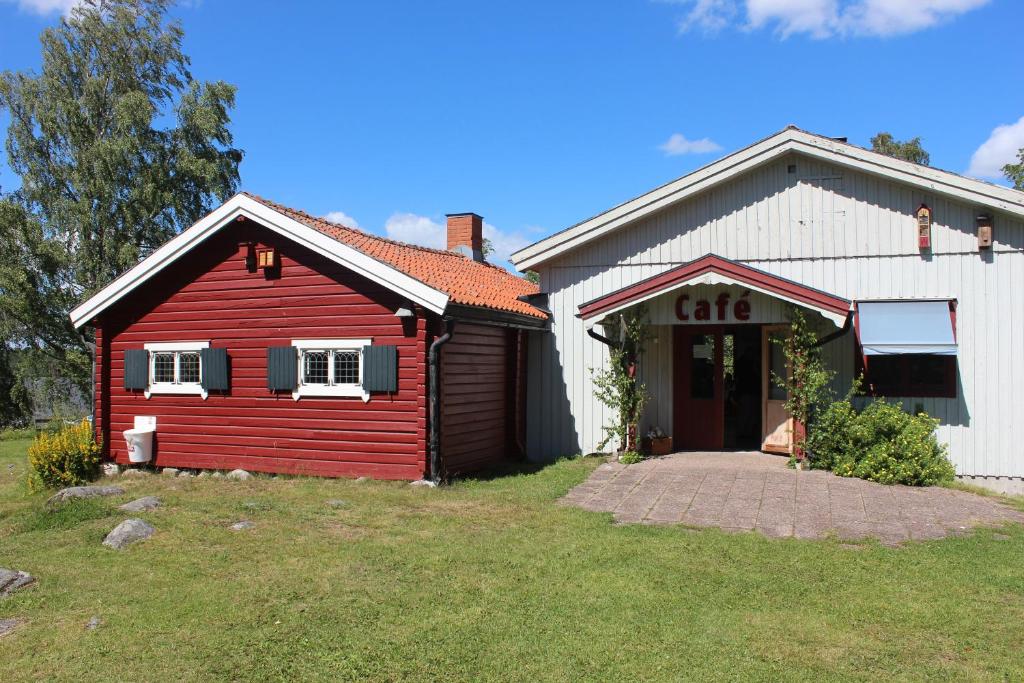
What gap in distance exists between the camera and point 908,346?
1293cm

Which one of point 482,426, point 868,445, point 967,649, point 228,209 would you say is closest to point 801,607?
point 967,649

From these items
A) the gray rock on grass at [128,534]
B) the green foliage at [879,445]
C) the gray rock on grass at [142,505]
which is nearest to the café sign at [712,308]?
the green foliage at [879,445]

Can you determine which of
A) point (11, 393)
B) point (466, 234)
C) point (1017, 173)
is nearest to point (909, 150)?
point (1017, 173)

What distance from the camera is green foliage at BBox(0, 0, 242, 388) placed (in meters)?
27.2

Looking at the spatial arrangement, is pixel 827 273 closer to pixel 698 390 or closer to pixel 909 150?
pixel 698 390

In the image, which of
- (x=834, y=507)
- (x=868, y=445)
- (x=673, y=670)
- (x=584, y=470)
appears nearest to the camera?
(x=673, y=670)

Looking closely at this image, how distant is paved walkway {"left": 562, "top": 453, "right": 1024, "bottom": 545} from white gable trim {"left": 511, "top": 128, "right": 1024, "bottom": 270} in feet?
15.4

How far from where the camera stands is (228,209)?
13.7 m

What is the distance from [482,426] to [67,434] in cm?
755

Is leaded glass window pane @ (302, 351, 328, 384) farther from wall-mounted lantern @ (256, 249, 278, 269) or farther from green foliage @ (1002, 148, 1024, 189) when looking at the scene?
green foliage @ (1002, 148, 1024, 189)

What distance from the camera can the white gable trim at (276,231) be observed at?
12.1 metres

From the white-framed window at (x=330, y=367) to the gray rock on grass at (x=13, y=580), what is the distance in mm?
5709

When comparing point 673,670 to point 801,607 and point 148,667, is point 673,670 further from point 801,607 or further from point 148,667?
point 148,667

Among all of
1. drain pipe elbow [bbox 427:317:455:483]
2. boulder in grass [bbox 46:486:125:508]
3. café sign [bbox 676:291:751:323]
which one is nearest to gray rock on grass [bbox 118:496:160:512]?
boulder in grass [bbox 46:486:125:508]
